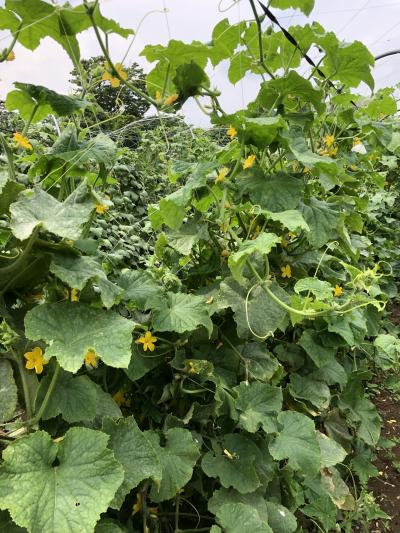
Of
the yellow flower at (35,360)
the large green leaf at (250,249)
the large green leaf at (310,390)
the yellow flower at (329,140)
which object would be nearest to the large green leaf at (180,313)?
the large green leaf at (250,249)

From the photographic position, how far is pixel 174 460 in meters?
1.12

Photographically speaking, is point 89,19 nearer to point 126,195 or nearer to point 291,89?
point 291,89

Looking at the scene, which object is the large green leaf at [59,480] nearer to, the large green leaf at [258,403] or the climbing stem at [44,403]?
the climbing stem at [44,403]

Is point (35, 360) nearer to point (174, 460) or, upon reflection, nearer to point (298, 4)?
point (174, 460)

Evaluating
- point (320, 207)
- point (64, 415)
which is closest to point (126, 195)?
point (320, 207)

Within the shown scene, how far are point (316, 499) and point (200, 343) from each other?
0.78 m

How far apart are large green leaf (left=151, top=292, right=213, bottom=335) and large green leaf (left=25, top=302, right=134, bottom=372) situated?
0.87ft

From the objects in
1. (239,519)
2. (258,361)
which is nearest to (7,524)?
(239,519)

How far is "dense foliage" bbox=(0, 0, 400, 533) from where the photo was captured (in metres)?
0.85

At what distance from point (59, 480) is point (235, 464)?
2.00 ft

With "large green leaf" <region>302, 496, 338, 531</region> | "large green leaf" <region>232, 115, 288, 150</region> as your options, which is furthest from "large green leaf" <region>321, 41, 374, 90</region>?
"large green leaf" <region>302, 496, 338, 531</region>

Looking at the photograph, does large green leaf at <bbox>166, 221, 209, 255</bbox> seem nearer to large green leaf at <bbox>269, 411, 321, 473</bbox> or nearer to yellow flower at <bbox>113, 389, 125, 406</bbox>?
yellow flower at <bbox>113, 389, 125, 406</bbox>

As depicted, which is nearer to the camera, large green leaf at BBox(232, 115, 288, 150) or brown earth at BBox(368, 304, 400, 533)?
large green leaf at BBox(232, 115, 288, 150)

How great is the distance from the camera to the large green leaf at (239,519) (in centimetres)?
110
